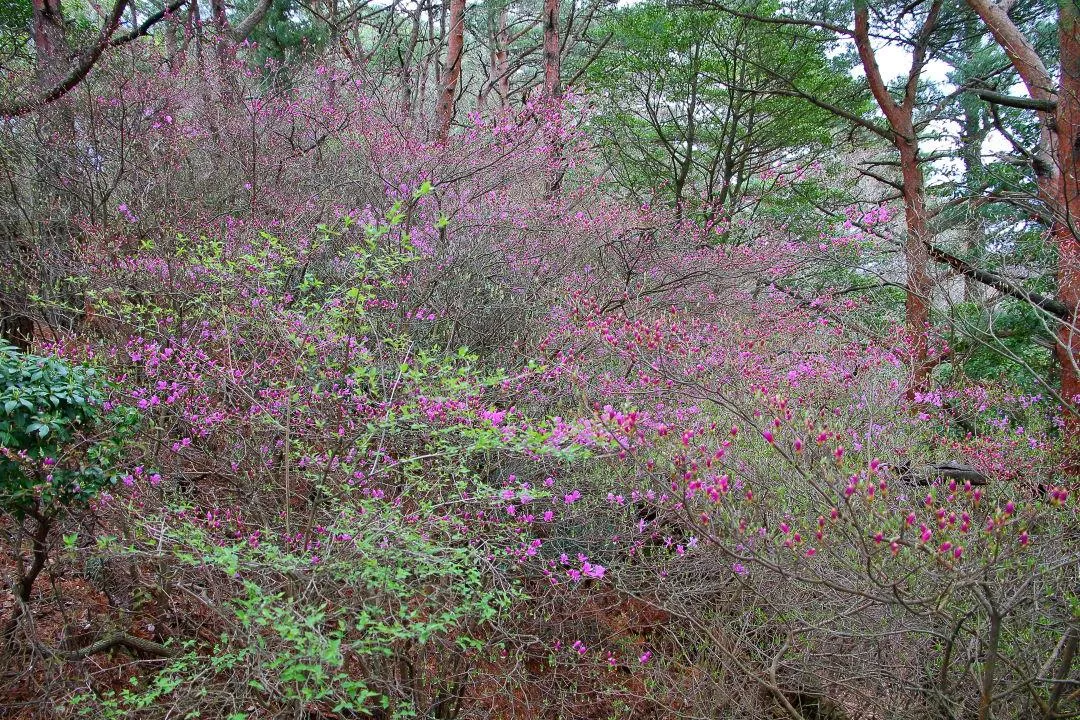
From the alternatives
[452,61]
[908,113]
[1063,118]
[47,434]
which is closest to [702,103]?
[908,113]

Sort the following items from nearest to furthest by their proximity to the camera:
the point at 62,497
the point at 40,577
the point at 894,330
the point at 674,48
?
the point at 62,497
the point at 40,577
the point at 894,330
the point at 674,48

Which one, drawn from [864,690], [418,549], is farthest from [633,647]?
[418,549]

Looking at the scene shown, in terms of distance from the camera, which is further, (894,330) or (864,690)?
(894,330)

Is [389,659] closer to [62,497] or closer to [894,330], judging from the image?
[62,497]

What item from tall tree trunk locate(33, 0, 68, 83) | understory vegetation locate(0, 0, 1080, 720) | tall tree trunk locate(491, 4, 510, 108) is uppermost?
tall tree trunk locate(491, 4, 510, 108)

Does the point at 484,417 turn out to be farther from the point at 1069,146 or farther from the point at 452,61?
the point at 452,61

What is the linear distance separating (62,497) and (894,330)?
669cm

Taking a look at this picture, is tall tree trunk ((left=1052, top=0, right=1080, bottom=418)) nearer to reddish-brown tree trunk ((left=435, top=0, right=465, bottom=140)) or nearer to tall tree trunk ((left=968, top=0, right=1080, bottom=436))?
tall tree trunk ((left=968, top=0, right=1080, bottom=436))

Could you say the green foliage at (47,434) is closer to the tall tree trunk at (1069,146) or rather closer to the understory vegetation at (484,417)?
the understory vegetation at (484,417)

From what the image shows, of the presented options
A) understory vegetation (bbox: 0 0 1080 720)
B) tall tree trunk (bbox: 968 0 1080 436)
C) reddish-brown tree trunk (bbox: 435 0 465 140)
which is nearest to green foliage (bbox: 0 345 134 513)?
understory vegetation (bbox: 0 0 1080 720)

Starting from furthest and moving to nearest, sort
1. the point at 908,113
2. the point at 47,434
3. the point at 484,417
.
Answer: the point at 908,113 < the point at 484,417 < the point at 47,434

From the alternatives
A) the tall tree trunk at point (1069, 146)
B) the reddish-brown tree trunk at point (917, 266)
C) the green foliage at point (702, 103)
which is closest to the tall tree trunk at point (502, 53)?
Result: the green foliage at point (702, 103)

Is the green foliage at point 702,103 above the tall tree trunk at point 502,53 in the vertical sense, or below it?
below

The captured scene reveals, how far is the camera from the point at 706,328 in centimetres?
611
